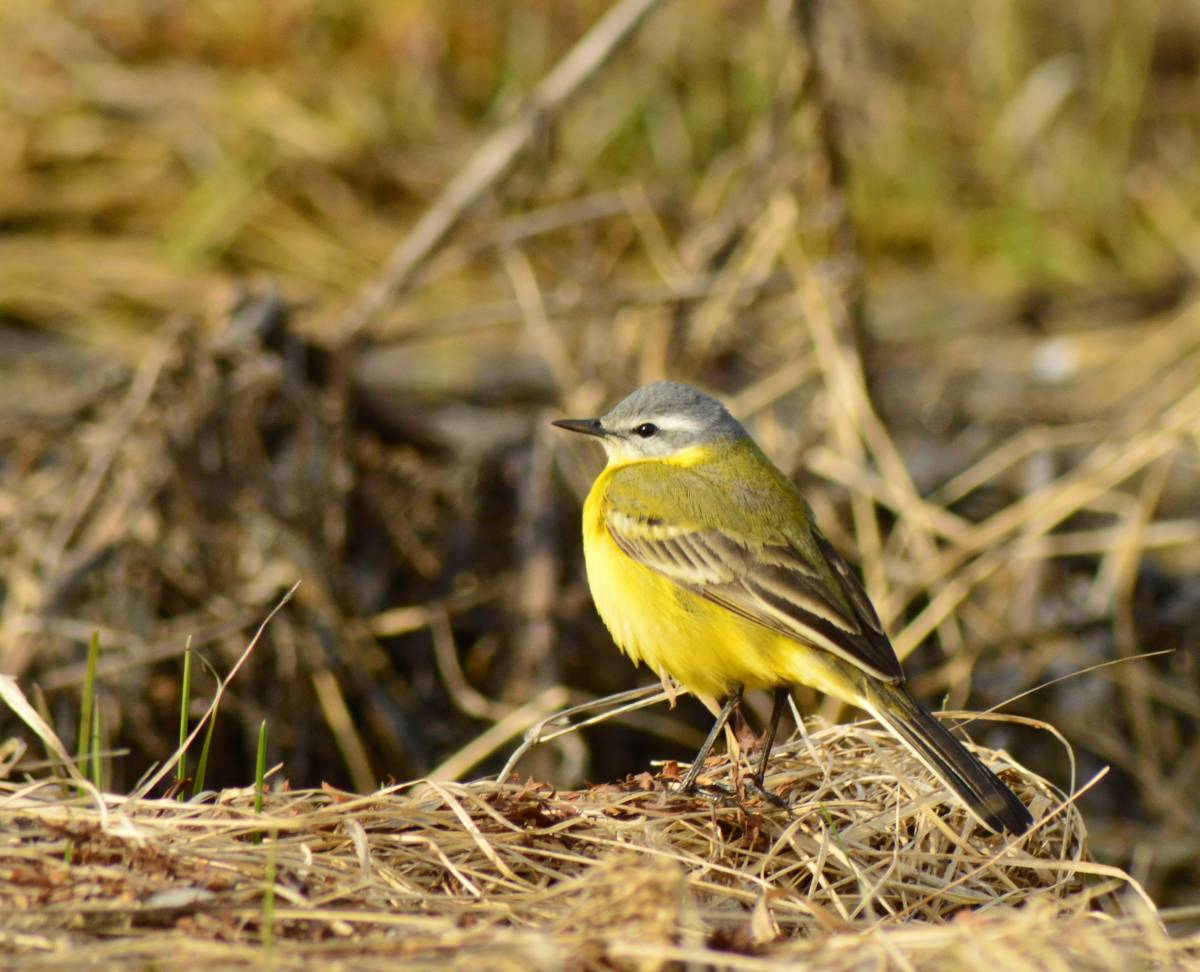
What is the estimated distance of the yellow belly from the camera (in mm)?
4750

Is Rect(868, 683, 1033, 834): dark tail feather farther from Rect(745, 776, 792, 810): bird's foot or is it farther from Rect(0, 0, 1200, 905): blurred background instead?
Rect(745, 776, 792, 810): bird's foot

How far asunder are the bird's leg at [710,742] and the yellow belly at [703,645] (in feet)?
0.18

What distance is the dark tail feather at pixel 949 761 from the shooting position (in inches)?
149

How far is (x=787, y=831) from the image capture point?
12.1 feet

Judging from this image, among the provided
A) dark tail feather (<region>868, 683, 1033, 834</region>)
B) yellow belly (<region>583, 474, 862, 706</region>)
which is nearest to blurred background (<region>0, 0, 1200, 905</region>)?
dark tail feather (<region>868, 683, 1033, 834</region>)

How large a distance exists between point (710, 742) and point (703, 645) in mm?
421

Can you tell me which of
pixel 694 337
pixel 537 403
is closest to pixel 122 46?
pixel 537 403

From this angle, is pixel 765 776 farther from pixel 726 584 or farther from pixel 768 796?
pixel 726 584

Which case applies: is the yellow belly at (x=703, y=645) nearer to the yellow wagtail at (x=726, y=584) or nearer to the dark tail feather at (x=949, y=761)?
the yellow wagtail at (x=726, y=584)

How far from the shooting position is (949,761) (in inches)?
156

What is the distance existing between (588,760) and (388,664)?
1.12 metres

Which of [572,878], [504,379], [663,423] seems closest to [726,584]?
[663,423]

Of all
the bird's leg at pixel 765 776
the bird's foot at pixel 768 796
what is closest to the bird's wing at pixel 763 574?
the bird's leg at pixel 765 776

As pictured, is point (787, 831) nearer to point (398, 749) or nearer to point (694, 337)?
point (398, 749)
